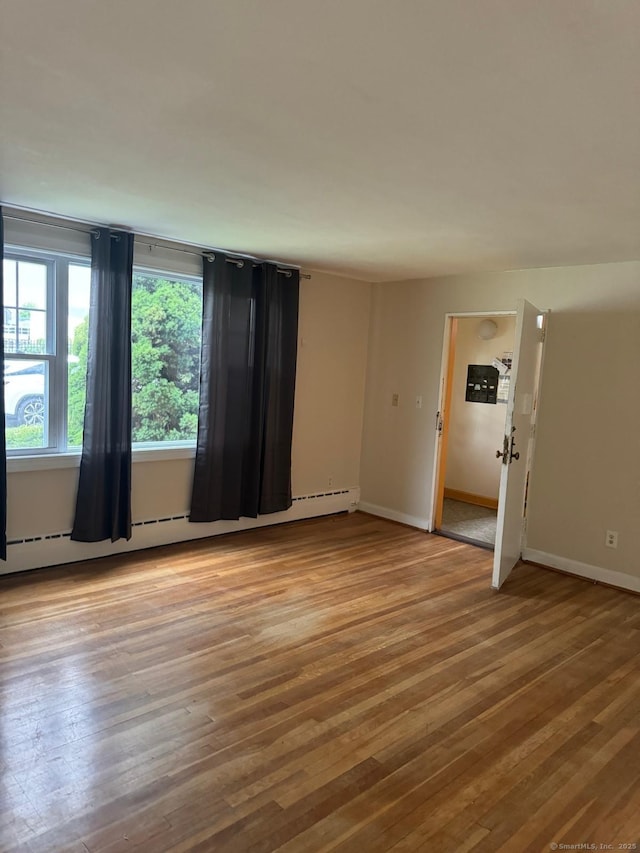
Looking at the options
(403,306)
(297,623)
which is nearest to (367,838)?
(297,623)

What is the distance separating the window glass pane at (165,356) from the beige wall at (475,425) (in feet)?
10.1

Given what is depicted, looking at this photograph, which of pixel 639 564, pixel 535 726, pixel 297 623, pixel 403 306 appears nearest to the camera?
pixel 535 726

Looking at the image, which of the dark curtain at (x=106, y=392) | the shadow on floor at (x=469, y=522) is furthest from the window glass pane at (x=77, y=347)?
the shadow on floor at (x=469, y=522)

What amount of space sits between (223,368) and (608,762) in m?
3.46

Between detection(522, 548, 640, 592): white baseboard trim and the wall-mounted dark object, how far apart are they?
7.48ft

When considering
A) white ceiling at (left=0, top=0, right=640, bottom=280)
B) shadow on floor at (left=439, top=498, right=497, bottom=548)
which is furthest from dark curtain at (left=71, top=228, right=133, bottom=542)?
shadow on floor at (left=439, top=498, right=497, bottom=548)

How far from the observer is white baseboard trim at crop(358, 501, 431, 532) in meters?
5.39

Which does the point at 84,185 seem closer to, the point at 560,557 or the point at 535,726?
the point at 535,726

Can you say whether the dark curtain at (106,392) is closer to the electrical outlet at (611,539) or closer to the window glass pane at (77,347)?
the window glass pane at (77,347)

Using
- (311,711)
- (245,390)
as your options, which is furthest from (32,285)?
(311,711)

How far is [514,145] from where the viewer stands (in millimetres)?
2078

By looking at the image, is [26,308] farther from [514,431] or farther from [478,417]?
[478,417]

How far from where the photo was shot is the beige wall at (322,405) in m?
4.47

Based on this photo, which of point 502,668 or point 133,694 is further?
point 502,668
